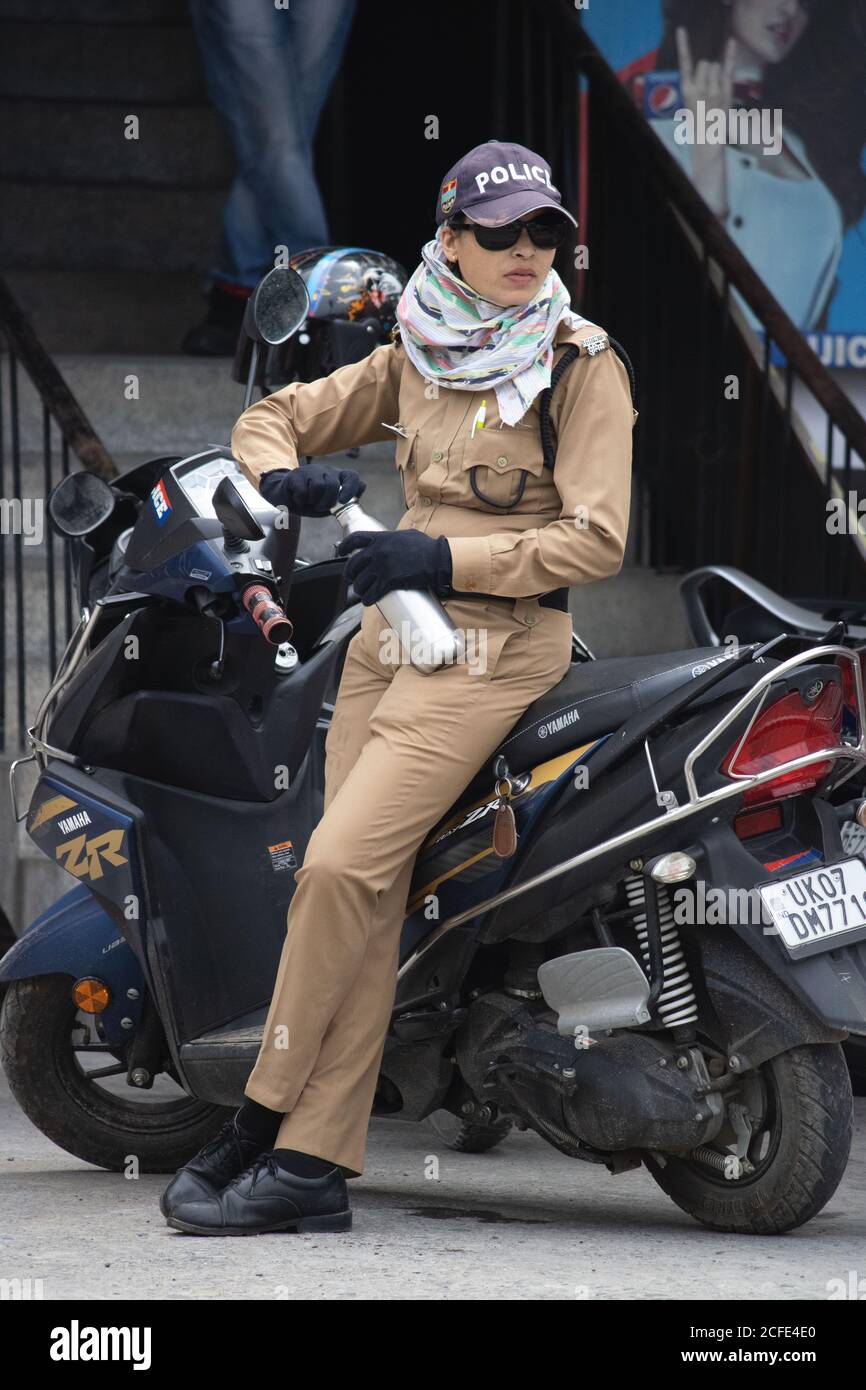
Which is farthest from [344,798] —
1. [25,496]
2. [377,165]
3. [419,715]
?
[377,165]

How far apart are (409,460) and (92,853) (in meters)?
1.02

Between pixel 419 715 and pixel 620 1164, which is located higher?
pixel 419 715

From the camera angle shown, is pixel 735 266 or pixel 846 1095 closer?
pixel 846 1095

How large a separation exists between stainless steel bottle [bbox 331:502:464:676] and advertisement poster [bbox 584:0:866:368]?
4.38 metres

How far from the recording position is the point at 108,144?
29.0ft

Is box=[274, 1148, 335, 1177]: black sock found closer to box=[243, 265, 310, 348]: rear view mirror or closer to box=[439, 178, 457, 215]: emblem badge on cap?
box=[243, 265, 310, 348]: rear view mirror

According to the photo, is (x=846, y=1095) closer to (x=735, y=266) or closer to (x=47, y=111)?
(x=735, y=266)

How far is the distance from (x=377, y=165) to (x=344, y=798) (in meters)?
6.03

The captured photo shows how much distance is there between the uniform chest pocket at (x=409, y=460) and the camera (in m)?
3.77

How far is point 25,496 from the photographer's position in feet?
22.2

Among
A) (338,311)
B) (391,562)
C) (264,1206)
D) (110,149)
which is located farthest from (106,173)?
(264,1206)

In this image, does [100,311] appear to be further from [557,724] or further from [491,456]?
[557,724]

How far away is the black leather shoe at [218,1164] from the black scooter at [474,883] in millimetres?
270

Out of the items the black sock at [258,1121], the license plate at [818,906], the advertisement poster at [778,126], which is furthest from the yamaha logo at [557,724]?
the advertisement poster at [778,126]
